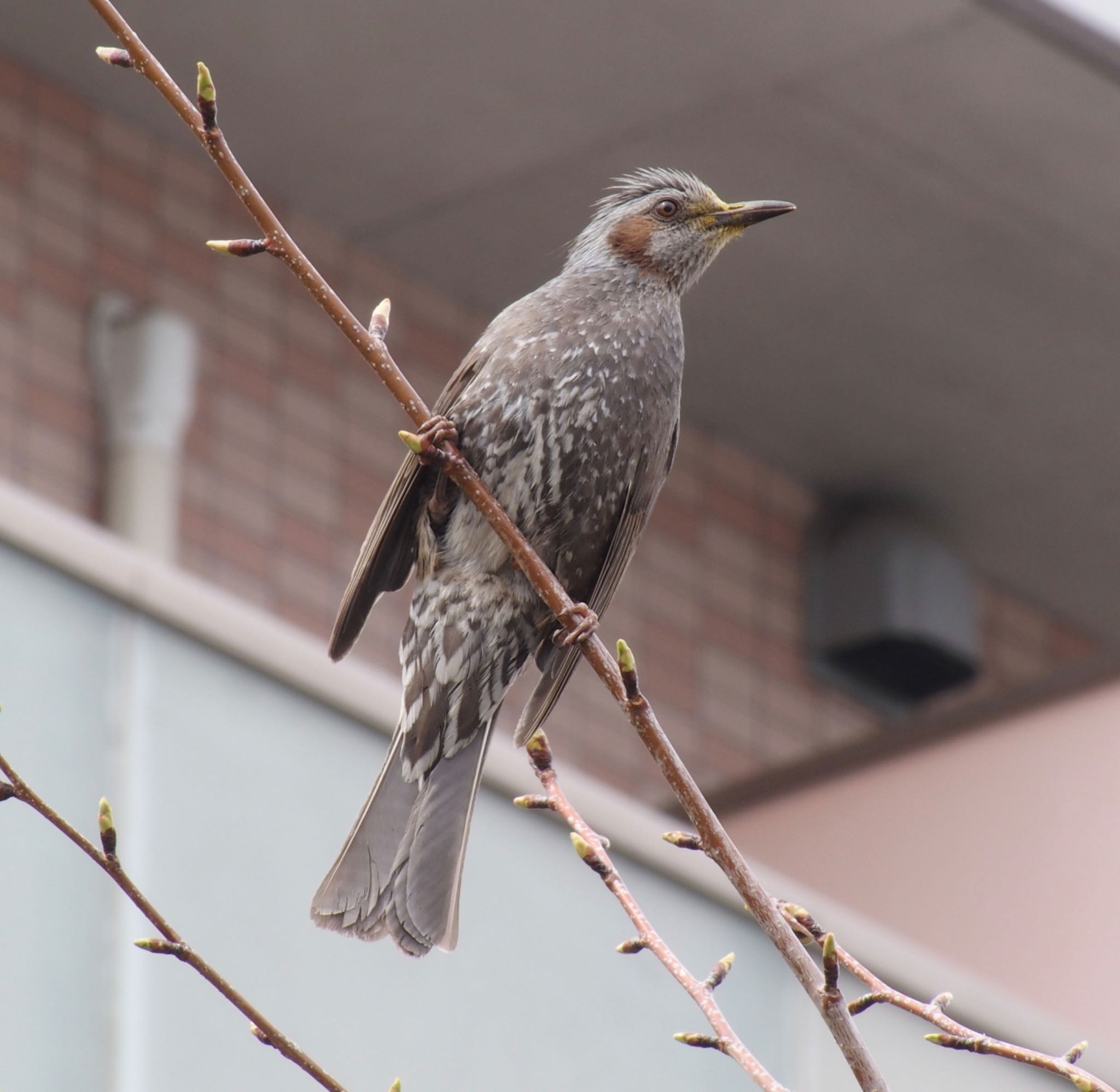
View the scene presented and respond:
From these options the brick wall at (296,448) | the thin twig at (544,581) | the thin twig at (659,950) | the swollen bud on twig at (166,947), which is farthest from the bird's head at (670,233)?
the brick wall at (296,448)

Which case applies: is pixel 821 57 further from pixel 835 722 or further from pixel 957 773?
pixel 835 722

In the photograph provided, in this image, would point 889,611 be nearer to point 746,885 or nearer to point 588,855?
point 588,855

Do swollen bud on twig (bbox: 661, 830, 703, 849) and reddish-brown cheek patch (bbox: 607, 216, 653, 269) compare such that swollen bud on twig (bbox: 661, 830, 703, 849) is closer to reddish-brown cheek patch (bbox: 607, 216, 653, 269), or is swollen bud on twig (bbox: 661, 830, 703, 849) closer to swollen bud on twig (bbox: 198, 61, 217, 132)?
swollen bud on twig (bbox: 198, 61, 217, 132)

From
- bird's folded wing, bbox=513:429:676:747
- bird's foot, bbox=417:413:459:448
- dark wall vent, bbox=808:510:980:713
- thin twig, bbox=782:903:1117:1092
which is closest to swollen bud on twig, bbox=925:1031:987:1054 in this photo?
thin twig, bbox=782:903:1117:1092

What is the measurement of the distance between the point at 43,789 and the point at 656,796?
3684 mm

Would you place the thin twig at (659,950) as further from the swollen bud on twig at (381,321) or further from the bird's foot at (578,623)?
the swollen bud on twig at (381,321)

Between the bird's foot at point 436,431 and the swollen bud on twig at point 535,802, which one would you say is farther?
the bird's foot at point 436,431

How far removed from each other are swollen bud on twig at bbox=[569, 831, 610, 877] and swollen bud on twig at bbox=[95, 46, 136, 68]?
0.91 meters

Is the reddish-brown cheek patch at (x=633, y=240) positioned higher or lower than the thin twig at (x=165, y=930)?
higher

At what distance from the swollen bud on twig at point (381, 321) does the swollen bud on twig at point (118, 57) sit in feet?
1.40

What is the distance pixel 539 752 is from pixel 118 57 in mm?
878

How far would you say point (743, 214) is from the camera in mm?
3811

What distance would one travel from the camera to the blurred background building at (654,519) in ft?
15.0

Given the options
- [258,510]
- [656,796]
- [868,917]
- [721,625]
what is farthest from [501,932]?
[721,625]
